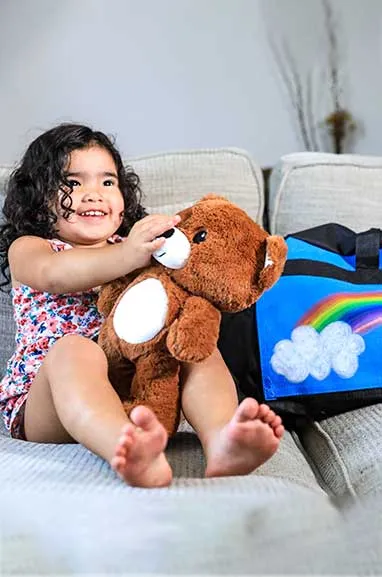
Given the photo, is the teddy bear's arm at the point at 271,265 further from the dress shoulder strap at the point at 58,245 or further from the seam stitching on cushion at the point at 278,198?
the seam stitching on cushion at the point at 278,198

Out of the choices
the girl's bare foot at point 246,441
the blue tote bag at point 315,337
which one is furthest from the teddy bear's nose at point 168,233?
the blue tote bag at point 315,337

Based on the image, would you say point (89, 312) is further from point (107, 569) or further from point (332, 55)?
point (332, 55)

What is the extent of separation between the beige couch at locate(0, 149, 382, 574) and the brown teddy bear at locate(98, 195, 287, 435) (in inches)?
4.5

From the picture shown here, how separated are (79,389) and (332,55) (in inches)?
80.7

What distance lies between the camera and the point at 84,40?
255cm

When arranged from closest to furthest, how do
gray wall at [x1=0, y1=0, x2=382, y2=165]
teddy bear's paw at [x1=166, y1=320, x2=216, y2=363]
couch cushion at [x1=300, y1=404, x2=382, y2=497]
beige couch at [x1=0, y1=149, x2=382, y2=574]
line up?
beige couch at [x1=0, y1=149, x2=382, y2=574], teddy bear's paw at [x1=166, y1=320, x2=216, y2=363], couch cushion at [x1=300, y1=404, x2=382, y2=497], gray wall at [x1=0, y1=0, x2=382, y2=165]

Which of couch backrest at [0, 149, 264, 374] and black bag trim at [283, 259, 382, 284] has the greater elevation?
couch backrest at [0, 149, 264, 374]

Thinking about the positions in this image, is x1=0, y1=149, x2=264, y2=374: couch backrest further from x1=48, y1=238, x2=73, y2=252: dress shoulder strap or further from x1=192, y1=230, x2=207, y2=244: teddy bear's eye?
x1=192, y1=230, x2=207, y2=244: teddy bear's eye

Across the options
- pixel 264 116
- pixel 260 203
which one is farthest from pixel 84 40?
pixel 260 203

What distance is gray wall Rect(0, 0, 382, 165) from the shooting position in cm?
255

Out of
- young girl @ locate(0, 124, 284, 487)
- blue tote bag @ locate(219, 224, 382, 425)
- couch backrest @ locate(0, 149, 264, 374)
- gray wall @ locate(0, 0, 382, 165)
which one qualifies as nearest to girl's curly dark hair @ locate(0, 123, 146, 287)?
young girl @ locate(0, 124, 284, 487)

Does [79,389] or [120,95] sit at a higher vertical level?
[120,95]

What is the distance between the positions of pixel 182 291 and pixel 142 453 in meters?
0.27

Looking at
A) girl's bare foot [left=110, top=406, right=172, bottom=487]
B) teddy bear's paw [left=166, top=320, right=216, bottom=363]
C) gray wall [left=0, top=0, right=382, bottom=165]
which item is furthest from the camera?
gray wall [left=0, top=0, right=382, bottom=165]
